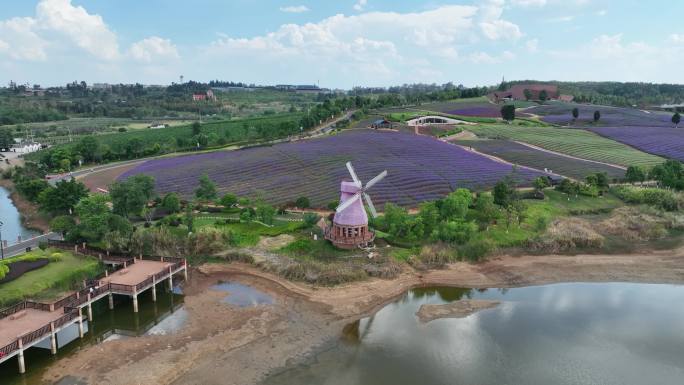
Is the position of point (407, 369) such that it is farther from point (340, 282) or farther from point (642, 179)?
point (642, 179)

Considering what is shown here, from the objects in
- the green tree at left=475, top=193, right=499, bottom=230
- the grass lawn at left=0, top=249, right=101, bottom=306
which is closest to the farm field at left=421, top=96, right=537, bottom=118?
the green tree at left=475, top=193, right=499, bottom=230

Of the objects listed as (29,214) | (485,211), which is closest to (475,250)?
(485,211)

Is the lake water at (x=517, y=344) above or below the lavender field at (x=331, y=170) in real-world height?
below

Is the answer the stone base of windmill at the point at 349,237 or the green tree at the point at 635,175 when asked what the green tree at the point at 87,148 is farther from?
the green tree at the point at 635,175

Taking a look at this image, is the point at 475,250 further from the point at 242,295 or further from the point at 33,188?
the point at 33,188

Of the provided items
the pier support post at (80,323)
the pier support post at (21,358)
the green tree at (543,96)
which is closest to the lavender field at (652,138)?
the green tree at (543,96)
